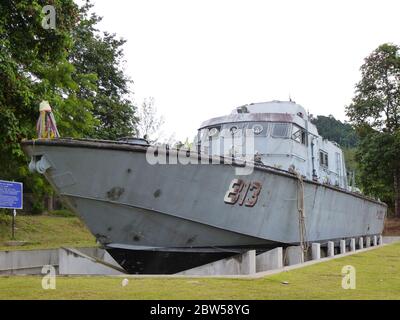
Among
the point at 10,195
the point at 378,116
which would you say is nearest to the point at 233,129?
the point at 10,195

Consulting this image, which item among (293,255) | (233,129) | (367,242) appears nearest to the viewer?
(293,255)

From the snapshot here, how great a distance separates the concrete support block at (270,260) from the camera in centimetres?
970

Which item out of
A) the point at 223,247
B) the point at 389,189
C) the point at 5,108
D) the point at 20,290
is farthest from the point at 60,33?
the point at 389,189

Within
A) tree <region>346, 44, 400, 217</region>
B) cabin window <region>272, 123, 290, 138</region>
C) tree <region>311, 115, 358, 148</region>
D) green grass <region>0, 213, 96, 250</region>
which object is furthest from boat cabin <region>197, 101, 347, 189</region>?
tree <region>311, 115, 358, 148</region>

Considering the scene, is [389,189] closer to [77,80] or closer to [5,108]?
[77,80]

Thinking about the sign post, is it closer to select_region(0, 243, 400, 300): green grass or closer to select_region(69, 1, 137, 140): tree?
select_region(0, 243, 400, 300): green grass

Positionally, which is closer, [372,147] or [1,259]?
[1,259]

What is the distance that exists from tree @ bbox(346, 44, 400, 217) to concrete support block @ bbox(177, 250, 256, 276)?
66.1 feet

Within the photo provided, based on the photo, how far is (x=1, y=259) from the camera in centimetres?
1055

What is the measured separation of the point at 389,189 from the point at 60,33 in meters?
22.9

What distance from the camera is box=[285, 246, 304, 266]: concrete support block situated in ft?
35.9

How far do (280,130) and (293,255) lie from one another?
9.39 feet

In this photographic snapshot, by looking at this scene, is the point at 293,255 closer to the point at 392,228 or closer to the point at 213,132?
the point at 213,132

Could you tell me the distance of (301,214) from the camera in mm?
11031
